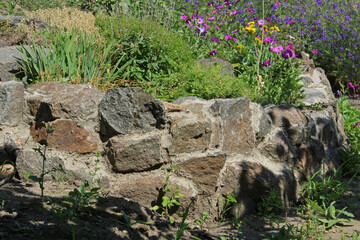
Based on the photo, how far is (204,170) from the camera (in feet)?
11.2

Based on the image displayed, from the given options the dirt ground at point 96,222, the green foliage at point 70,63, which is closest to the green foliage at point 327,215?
the dirt ground at point 96,222

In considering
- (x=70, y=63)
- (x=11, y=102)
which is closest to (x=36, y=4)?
(x=70, y=63)

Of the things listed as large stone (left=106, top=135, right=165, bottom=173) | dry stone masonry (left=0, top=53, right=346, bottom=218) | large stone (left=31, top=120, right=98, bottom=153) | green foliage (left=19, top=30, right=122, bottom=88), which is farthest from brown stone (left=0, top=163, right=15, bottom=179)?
green foliage (left=19, top=30, right=122, bottom=88)

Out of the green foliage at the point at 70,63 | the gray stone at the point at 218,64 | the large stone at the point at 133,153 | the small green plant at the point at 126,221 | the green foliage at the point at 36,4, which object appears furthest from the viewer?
the green foliage at the point at 36,4

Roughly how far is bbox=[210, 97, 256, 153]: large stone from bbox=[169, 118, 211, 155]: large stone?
19 centimetres

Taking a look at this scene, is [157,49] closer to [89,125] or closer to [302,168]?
[89,125]

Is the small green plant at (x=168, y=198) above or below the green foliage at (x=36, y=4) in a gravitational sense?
below

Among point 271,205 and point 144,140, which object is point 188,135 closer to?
point 144,140

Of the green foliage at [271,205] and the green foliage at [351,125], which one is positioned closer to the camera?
the green foliage at [271,205]

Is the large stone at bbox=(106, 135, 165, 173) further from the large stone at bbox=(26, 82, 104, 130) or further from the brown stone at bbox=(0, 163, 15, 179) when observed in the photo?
the brown stone at bbox=(0, 163, 15, 179)

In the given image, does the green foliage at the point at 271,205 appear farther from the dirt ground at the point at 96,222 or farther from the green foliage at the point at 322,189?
the green foliage at the point at 322,189

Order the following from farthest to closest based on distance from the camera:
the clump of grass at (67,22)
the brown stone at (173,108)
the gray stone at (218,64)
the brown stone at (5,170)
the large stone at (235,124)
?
the gray stone at (218,64)
the clump of grass at (67,22)
the large stone at (235,124)
the brown stone at (173,108)
the brown stone at (5,170)

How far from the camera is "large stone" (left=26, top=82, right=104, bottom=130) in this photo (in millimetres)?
3160

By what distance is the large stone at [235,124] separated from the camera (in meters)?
3.54
